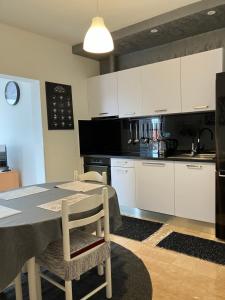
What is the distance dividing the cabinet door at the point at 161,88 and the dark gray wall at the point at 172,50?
389 millimetres

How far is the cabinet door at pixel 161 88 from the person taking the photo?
10.1 feet

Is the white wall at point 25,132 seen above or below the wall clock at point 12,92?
below

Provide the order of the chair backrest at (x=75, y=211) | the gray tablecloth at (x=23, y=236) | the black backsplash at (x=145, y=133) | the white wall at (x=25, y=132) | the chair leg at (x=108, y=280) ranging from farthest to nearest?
the white wall at (x=25, y=132)
the black backsplash at (x=145, y=133)
the chair leg at (x=108, y=280)
the chair backrest at (x=75, y=211)
the gray tablecloth at (x=23, y=236)

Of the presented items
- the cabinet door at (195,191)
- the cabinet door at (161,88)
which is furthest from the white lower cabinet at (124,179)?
the cabinet door at (161,88)

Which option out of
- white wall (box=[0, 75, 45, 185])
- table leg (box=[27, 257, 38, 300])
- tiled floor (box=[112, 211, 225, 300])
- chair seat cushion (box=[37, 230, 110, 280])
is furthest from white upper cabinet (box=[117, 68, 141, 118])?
table leg (box=[27, 257, 38, 300])

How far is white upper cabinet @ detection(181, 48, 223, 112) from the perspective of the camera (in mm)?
2764

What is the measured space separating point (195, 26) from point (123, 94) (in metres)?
1.23

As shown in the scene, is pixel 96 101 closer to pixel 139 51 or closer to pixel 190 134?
pixel 139 51

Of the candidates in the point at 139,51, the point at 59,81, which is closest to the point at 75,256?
the point at 59,81

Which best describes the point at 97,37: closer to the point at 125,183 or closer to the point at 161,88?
the point at 161,88

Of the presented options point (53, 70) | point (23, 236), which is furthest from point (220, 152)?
point (53, 70)

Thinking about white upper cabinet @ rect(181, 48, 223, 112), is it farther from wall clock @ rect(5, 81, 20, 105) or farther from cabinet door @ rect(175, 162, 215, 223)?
wall clock @ rect(5, 81, 20, 105)

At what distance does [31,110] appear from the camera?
11.5 ft

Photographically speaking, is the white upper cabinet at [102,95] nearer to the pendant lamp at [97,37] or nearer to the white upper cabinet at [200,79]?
the white upper cabinet at [200,79]
